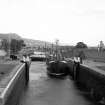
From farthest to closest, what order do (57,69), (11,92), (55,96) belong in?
(57,69) < (55,96) < (11,92)

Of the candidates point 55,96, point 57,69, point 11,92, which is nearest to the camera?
point 11,92

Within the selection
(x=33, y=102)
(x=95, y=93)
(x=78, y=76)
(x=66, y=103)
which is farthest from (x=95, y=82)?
(x=78, y=76)

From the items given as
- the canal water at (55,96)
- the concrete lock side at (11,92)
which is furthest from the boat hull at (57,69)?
the concrete lock side at (11,92)

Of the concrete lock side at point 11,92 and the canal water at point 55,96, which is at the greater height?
the concrete lock side at point 11,92

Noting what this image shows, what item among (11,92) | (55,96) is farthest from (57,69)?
(11,92)

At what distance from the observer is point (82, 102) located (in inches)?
476

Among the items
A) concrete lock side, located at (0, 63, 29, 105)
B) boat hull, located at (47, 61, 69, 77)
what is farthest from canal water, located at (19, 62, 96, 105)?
boat hull, located at (47, 61, 69, 77)

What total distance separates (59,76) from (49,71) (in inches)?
64.4

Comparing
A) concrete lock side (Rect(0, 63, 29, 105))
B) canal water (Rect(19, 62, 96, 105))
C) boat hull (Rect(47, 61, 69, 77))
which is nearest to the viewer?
concrete lock side (Rect(0, 63, 29, 105))

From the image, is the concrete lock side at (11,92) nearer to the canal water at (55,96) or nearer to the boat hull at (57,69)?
the canal water at (55,96)

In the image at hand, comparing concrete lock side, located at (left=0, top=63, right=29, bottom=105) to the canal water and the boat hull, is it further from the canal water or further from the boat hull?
the boat hull

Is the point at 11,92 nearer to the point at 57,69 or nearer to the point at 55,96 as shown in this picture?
the point at 55,96

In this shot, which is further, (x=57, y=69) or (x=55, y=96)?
(x=57, y=69)

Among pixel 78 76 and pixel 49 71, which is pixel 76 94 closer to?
pixel 78 76
